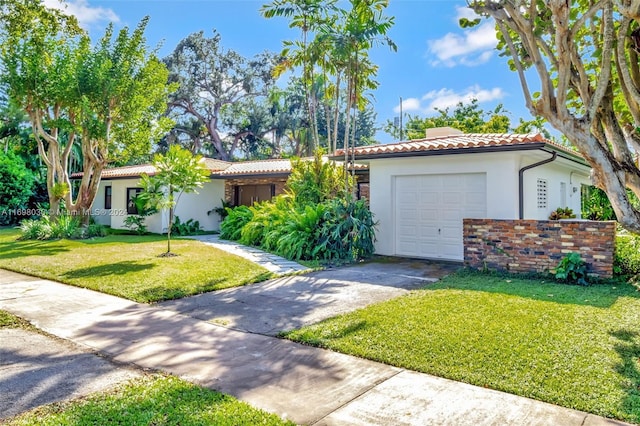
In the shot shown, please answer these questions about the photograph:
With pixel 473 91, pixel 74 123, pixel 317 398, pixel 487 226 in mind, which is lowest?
pixel 317 398

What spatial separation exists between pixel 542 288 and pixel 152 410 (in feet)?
22.8

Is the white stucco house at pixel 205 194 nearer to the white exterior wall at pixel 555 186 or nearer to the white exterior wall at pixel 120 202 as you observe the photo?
the white exterior wall at pixel 120 202

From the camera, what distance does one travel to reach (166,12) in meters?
16.7

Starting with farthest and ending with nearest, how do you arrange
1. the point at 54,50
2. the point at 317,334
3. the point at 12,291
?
1. the point at 54,50
2. the point at 12,291
3. the point at 317,334

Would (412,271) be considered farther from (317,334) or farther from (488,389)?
(488,389)

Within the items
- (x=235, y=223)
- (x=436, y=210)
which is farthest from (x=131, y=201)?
(x=436, y=210)

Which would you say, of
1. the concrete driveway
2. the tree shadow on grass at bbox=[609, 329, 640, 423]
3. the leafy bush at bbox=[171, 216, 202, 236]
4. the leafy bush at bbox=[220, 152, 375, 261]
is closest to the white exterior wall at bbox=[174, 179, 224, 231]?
the leafy bush at bbox=[171, 216, 202, 236]

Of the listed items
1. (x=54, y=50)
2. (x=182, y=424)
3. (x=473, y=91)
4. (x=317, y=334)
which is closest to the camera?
(x=182, y=424)

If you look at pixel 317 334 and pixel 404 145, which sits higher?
pixel 404 145

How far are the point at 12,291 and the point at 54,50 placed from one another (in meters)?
12.4

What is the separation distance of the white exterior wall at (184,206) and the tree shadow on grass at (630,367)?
17596 millimetres

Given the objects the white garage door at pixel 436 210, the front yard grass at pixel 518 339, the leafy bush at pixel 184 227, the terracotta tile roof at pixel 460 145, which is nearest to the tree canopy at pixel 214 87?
the leafy bush at pixel 184 227

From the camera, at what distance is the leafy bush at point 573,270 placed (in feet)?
27.0

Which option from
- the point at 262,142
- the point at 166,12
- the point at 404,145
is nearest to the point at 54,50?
the point at 166,12
